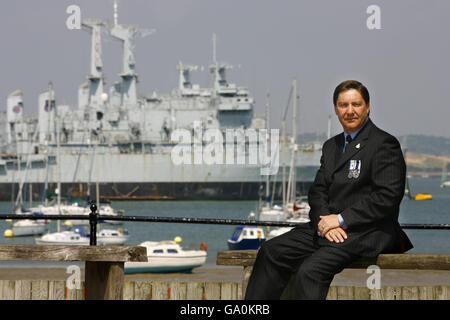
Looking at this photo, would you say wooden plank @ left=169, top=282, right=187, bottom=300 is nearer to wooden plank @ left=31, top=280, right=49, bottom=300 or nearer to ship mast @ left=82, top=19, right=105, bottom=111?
wooden plank @ left=31, top=280, right=49, bottom=300

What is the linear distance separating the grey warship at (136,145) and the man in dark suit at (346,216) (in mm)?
72575

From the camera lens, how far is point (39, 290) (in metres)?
5.56

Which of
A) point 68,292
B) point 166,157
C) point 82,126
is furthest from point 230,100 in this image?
point 68,292

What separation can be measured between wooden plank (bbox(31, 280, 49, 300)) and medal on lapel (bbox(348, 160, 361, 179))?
267 centimetres

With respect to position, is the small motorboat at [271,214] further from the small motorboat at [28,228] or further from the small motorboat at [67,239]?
the small motorboat at [67,239]

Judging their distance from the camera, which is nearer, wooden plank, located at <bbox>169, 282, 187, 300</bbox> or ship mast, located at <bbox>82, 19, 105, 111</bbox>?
wooden plank, located at <bbox>169, 282, 187, 300</bbox>

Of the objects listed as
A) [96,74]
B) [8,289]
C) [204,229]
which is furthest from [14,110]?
[8,289]

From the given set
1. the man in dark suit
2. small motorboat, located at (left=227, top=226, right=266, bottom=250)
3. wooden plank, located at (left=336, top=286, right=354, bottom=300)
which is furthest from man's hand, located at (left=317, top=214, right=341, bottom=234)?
small motorboat, located at (left=227, top=226, right=266, bottom=250)

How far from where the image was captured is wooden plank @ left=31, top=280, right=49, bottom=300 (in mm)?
5555

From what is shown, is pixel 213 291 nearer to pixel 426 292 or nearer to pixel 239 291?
pixel 239 291

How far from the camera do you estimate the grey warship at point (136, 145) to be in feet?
263

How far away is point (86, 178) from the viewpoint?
267ft

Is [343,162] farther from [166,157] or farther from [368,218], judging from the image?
[166,157]

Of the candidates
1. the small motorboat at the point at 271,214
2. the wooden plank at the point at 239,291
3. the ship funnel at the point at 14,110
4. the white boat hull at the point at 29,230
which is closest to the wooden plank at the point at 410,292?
the wooden plank at the point at 239,291
